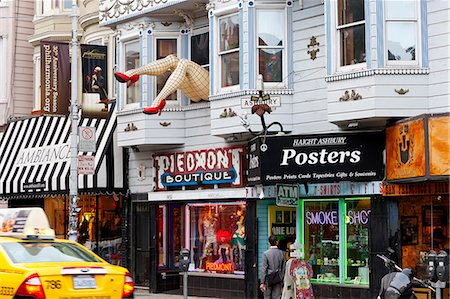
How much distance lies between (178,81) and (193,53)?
1695 millimetres

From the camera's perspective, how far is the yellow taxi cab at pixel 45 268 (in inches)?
431

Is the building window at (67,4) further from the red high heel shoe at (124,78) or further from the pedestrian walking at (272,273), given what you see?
the pedestrian walking at (272,273)

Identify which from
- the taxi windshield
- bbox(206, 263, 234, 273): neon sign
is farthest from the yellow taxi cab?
bbox(206, 263, 234, 273): neon sign

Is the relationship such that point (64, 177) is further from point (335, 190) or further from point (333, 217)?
point (335, 190)

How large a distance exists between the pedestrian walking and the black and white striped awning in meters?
9.14

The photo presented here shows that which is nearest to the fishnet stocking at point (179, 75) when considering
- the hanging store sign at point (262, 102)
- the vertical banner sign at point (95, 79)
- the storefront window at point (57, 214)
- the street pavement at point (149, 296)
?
the vertical banner sign at point (95, 79)

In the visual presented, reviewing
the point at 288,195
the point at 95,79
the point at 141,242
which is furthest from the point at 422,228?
the point at 95,79

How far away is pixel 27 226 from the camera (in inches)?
493

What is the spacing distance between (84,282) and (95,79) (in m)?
12.9

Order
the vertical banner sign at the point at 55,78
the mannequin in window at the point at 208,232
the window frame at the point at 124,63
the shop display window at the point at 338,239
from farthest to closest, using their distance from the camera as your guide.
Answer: the vertical banner sign at the point at 55,78, the window frame at the point at 124,63, the mannequin in window at the point at 208,232, the shop display window at the point at 338,239

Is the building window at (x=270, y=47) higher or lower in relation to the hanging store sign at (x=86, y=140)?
higher

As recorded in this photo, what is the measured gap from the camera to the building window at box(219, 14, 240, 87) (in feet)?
66.5

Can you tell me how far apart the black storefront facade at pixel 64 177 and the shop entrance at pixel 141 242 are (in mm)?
660

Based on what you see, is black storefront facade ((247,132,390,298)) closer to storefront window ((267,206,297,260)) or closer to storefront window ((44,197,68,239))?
storefront window ((267,206,297,260))
